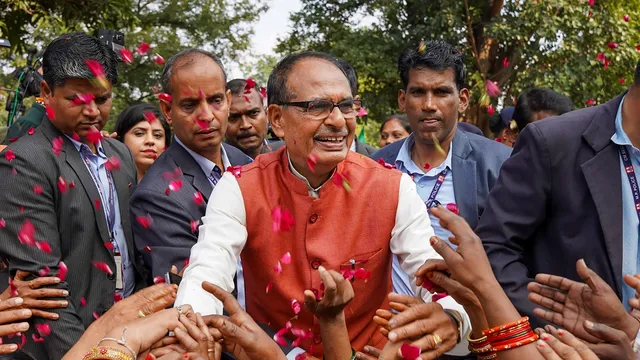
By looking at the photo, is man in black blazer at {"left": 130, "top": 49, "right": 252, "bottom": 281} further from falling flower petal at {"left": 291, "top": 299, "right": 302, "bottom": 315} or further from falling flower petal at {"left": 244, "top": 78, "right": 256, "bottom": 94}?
falling flower petal at {"left": 244, "top": 78, "right": 256, "bottom": 94}

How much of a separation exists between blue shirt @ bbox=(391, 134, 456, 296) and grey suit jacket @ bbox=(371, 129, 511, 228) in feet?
0.25

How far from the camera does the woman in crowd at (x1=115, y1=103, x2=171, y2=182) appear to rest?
6.71 m

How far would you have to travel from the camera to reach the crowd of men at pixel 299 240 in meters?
3.07

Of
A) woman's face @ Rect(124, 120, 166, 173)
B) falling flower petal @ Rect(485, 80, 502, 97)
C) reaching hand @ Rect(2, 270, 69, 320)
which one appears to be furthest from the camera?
falling flower petal @ Rect(485, 80, 502, 97)

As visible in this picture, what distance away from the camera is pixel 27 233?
389cm

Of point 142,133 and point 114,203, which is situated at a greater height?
point 142,133

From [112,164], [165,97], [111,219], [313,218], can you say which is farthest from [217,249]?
[165,97]

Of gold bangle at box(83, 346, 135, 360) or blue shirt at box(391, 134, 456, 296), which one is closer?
gold bangle at box(83, 346, 135, 360)

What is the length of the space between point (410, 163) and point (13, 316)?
2.80 metres

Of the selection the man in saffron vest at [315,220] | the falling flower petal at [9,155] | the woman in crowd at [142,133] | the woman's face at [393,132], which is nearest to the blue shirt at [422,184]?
the man in saffron vest at [315,220]

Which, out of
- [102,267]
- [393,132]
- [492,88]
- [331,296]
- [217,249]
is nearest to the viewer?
[331,296]

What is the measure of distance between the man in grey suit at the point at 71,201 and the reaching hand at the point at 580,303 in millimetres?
2338

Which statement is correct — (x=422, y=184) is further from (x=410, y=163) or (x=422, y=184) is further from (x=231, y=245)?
(x=231, y=245)

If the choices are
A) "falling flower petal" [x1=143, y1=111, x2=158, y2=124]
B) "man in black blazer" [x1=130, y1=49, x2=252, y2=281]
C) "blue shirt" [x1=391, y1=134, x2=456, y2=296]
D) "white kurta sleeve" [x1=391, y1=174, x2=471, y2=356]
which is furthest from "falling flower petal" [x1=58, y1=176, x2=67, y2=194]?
"falling flower petal" [x1=143, y1=111, x2=158, y2=124]
